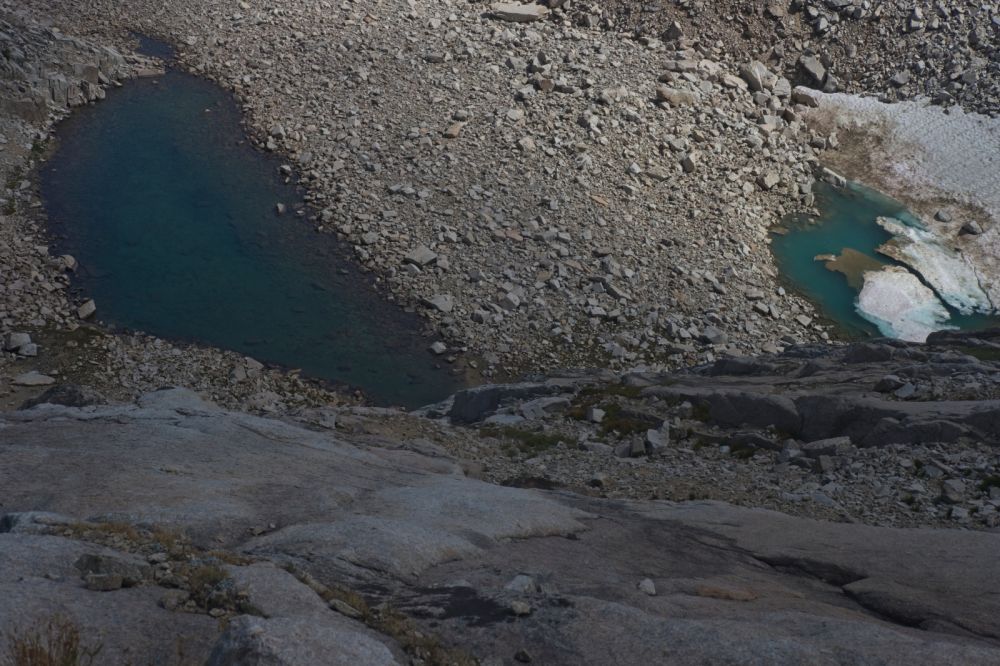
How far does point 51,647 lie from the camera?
263 inches

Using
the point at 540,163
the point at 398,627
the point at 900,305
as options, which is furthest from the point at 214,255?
the point at 900,305

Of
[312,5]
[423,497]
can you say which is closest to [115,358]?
[423,497]

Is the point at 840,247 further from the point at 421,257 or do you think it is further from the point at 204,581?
the point at 204,581

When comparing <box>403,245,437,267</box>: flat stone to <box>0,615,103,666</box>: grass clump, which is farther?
<box>403,245,437,267</box>: flat stone

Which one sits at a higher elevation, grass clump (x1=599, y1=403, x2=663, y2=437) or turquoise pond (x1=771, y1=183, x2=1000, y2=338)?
turquoise pond (x1=771, y1=183, x2=1000, y2=338)

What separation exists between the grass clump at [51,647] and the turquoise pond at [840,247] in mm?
30472

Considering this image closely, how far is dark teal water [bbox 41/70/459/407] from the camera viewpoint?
1059 inches

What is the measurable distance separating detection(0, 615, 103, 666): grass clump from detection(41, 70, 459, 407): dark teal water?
1855 centimetres

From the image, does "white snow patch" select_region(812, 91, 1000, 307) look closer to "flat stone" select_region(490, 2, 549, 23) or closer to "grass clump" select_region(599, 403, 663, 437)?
"flat stone" select_region(490, 2, 549, 23)

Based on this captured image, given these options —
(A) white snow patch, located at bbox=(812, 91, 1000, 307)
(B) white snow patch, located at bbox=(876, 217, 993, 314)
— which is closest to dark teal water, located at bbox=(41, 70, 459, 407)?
(B) white snow patch, located at bbox=(876, 217, 993, 314)

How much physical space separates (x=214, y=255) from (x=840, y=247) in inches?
1040

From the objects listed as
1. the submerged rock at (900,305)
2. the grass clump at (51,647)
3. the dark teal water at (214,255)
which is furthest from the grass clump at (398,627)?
the submerged rock at (900,305)

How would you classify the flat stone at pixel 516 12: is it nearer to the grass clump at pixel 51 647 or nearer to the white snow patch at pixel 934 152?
the white snow patch at pixel 934 152

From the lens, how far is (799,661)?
7.98m
